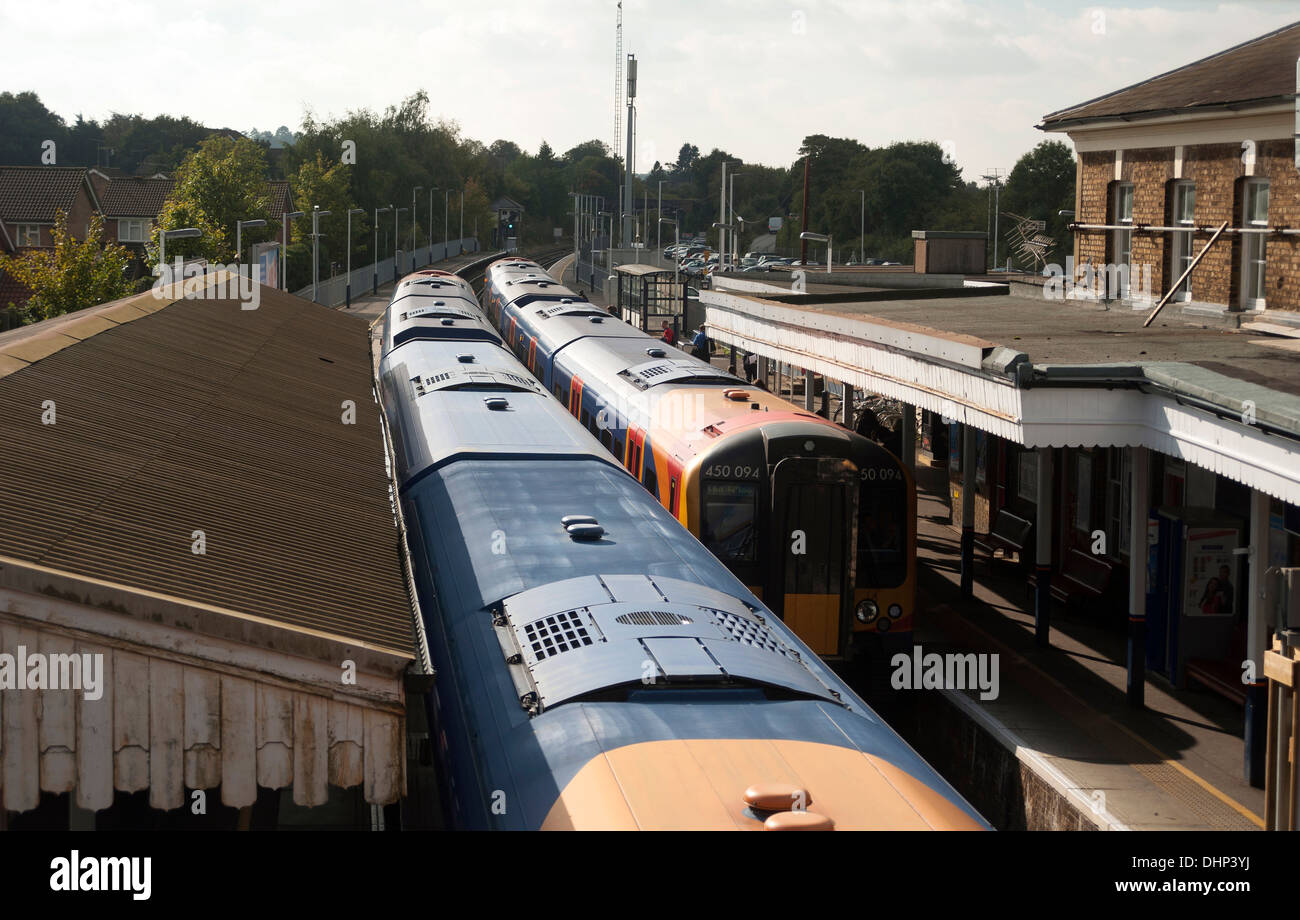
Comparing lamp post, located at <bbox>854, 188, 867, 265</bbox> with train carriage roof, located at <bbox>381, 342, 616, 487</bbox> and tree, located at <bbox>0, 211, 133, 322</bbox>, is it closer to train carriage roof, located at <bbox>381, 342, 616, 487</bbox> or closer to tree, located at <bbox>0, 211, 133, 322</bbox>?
tree, located at <bbox>0, 211, 133, 322</bbox>

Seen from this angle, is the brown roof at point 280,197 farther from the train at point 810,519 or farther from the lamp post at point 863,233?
the train at point 810,519

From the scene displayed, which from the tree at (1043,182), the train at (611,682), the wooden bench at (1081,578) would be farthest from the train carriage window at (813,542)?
the tree at (1043,182)

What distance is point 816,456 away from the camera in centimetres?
1213

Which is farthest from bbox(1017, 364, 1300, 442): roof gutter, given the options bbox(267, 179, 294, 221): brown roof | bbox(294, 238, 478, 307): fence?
bbox(267, 179, 294, 221): brown roof

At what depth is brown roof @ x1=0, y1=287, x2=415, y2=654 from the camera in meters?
5.93

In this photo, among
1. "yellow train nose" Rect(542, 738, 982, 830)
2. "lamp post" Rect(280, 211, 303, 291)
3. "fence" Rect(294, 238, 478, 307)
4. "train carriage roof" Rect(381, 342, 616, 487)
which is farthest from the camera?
"fence" Rect(294, 238, 478, 307)

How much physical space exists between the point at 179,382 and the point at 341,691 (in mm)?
5477

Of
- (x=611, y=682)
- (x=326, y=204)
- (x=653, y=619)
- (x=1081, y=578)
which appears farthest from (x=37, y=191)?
(x=611, y=682)

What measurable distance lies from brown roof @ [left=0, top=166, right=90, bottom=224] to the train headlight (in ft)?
193

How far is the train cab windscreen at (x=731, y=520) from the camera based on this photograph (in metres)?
12.0

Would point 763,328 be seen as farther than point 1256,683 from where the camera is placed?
Yes

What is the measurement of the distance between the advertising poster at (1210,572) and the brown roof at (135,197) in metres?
68.7
